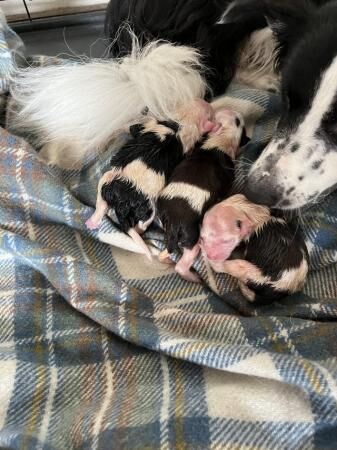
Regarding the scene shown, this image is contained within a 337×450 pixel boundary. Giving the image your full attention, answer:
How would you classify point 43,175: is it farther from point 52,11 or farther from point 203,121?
point 52,11

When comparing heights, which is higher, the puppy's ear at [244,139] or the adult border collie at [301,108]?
the adult border collie at [301,108]

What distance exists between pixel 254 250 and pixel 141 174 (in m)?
0.33

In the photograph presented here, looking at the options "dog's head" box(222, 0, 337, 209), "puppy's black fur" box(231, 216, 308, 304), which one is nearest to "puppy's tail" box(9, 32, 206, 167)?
"dog's head" box(222, 0, 337, 209)

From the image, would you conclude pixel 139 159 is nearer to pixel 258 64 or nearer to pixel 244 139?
pixel 244 139

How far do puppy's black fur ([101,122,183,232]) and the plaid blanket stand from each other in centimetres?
7

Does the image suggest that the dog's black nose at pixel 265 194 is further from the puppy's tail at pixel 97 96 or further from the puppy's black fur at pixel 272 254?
the puppy's tail at pixel 97 96

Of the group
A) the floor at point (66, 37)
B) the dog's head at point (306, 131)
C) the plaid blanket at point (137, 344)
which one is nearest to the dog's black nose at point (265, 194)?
the dog's head at point (306, 131)

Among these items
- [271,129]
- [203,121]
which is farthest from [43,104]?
[271,129]

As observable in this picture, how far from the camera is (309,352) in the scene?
A: 0.98 meters

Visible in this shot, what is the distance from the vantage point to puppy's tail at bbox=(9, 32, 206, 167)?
1457 millimetres

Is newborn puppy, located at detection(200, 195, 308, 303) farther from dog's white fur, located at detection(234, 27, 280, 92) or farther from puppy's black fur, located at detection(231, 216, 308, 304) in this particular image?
dog's white fur, located at detection(234, 27, 280, 92)

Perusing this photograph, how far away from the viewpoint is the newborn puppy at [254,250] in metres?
1.09

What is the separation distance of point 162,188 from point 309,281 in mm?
410

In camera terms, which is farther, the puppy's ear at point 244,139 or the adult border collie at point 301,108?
the puppy's ear at point 244,139
